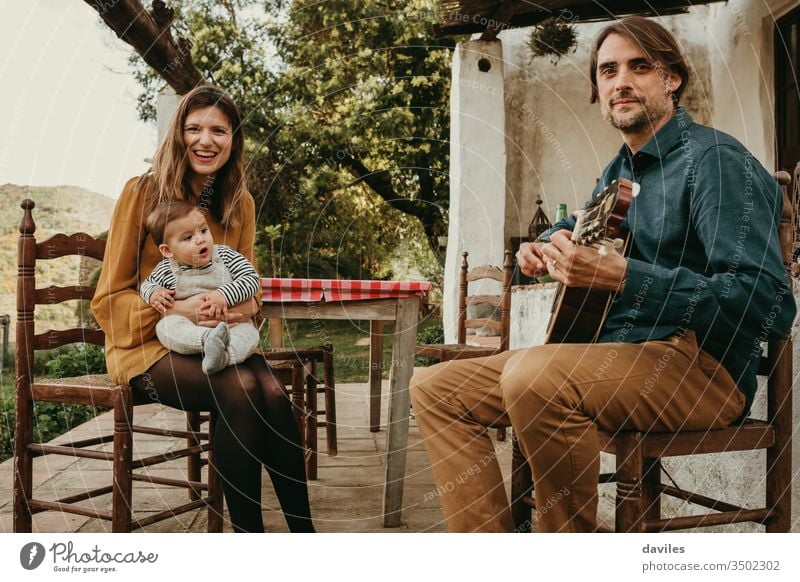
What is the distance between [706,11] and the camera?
16.3ft

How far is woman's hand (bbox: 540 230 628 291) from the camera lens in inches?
53.3

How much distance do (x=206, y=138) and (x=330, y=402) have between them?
1605 millimetres

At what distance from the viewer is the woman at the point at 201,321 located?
171 cm

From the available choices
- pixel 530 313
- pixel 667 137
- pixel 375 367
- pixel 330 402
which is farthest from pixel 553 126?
pixel 667 137

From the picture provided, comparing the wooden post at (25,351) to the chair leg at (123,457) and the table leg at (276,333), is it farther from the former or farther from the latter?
the table leg at (276,333)

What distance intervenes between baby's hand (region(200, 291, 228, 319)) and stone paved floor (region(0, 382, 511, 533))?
32.1 inches

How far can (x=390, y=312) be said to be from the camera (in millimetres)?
2273

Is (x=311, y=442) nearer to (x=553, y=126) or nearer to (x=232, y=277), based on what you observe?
(x=232, y=277)

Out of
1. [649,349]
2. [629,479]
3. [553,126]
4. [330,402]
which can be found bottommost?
[330,402]

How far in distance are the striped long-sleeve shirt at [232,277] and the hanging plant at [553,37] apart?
12.6 ft

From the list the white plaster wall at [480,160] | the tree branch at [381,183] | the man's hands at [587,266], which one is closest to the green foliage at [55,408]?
the man's hands at [587,266]

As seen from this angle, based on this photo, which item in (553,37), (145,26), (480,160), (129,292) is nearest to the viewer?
(129,292)

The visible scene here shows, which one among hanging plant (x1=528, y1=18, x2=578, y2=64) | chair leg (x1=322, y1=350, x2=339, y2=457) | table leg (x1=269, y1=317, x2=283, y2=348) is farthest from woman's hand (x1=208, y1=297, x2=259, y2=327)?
hanging plant (x1=528, y1=18, x2=578, y2=64)

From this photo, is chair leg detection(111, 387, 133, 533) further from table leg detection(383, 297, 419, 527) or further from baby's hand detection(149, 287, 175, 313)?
table leg detection(383, 297, 419, 527)
